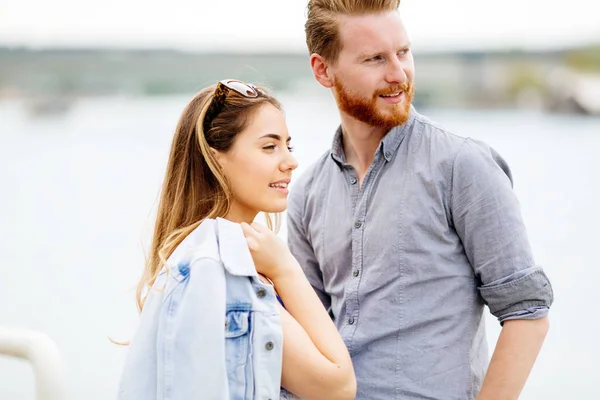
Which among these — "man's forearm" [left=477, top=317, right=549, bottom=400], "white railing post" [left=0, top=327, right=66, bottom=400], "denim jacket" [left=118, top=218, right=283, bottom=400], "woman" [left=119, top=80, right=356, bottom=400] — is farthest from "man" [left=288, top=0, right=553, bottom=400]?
"white railing post" [left=0, top=327, right=66, bottom=400]

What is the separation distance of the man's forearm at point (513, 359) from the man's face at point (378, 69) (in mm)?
498

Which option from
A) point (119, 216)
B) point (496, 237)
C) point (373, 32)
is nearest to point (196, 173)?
point (373, 32)

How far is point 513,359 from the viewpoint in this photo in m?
1.64

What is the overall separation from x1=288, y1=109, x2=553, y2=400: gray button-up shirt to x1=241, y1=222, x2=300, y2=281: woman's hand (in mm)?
289

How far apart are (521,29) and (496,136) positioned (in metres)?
3.21

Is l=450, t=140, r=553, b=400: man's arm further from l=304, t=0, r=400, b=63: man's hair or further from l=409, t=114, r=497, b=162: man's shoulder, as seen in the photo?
l=304, t=0, r=400, b=63: man's hair

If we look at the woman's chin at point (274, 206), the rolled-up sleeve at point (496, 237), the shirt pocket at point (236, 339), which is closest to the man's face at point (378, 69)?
the rolled-up sleeve at point (496, 237)

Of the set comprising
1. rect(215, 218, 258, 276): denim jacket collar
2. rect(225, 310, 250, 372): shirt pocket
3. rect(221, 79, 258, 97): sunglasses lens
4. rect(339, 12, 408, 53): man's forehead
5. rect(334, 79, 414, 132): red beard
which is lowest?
Answer: rect(225, 310, 250, 372): shirt pocket

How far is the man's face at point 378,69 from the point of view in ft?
5.65

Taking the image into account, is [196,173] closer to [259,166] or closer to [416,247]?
[259,166]

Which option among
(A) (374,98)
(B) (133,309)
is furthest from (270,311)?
(B) (133,309)

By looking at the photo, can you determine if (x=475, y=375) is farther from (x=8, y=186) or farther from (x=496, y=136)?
(x=496, y=136)

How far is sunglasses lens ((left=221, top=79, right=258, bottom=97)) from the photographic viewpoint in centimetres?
159

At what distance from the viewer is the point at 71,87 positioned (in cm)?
1577
